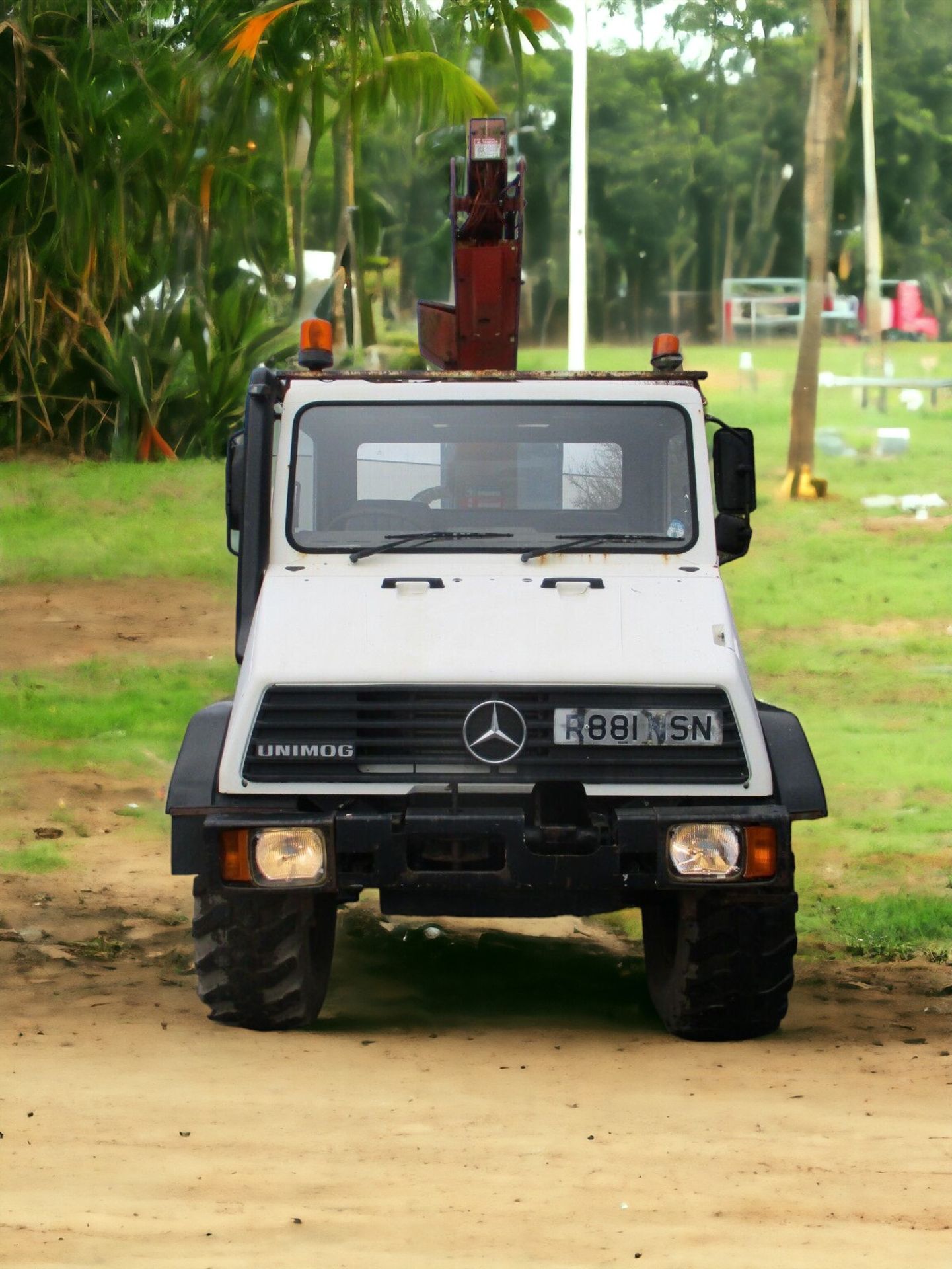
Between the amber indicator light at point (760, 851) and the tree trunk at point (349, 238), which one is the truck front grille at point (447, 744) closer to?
the amber indicator light at point (760, 851)

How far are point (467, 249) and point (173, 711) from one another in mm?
6963

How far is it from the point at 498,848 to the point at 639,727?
617 millimetres

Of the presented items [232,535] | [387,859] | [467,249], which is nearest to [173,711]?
[467,249]

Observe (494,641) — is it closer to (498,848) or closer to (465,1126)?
(498,848)

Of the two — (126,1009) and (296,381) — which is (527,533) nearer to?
(296,381)

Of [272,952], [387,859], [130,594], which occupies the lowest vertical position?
[130,594]

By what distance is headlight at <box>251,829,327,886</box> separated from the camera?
6684 millimetres

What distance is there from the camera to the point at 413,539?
7.25 metres

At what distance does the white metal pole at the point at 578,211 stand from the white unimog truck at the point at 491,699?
60.5 ft

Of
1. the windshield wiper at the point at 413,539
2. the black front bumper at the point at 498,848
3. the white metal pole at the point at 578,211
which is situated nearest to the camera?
the black front bumper at the point at 498,848

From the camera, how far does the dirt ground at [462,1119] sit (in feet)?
16.4

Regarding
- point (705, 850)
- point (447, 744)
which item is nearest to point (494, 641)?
point (447, 744)

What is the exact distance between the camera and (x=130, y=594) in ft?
70.6

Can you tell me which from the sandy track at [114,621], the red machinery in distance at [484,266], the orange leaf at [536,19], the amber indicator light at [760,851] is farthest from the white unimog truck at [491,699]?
the orange leaf at [536,19]
